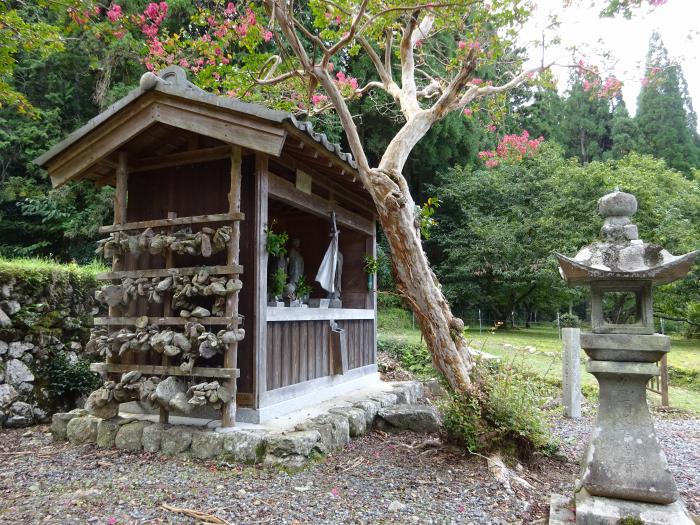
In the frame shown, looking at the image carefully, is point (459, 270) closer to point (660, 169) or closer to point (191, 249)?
point (660, 169)

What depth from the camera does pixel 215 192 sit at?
581 centimetres

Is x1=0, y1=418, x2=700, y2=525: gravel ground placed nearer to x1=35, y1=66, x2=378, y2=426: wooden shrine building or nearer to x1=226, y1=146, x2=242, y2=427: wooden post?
x1=226, y1=146, x2=242, y2=427: wooden post

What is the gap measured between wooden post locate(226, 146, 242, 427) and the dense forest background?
3830mm

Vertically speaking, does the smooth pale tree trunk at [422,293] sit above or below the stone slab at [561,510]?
above

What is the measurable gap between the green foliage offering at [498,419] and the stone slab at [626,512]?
1202mm

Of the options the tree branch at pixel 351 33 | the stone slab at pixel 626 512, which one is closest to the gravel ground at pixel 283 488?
the stone slab at pixel 626 512

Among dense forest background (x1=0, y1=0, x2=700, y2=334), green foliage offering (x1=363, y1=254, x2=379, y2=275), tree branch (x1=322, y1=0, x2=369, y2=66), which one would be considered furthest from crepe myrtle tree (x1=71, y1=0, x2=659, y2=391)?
green foliage offering (x1=363, y1=254, x2=379, y2=275)

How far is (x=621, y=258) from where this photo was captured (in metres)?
3.70

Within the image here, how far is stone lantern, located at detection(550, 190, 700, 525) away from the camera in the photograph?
3.48m

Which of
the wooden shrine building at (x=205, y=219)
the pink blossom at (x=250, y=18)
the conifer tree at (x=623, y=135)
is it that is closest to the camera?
the wooden shrine building at (x=205, y=219)

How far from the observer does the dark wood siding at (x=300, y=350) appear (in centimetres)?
588

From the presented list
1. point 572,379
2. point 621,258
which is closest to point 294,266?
point 621,258

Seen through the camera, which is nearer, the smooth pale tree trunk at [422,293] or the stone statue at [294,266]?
the smooth pale tree trunk at [422,293]

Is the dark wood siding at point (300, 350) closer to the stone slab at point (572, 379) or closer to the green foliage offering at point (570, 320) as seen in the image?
the stone slab at point (572, 379)
